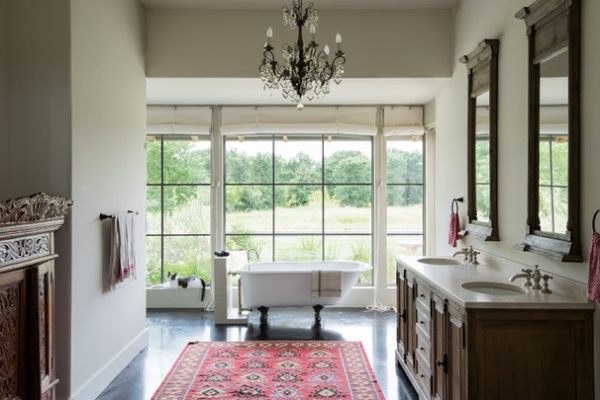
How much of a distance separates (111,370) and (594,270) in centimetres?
349

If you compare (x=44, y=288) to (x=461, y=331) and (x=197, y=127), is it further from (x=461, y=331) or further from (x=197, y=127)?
(x=197, y=127)

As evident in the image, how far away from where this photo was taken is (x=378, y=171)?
6109 millimetres

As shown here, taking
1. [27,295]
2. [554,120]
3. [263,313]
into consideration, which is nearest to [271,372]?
[263,313]

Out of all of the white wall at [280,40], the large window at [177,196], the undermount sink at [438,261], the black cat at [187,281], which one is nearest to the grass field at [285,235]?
the large window at [177,196]

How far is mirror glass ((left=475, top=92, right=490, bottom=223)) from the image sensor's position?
362cm

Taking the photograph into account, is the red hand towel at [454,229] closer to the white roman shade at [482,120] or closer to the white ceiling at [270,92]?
the white roman shade at [482,120]

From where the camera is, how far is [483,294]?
250 centimetres

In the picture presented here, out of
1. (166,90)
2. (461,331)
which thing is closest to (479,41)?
(461,331)

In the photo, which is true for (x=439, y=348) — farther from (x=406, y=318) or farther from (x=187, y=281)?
(x=187, y=281)

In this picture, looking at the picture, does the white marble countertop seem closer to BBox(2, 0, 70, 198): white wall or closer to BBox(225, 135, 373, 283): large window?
BBox(2, 0, 70, 198): white wall

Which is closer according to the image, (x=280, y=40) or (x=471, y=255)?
(x=471, y=255)

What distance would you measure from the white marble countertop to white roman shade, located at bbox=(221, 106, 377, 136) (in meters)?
2.85

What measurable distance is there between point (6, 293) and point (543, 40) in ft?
10.8

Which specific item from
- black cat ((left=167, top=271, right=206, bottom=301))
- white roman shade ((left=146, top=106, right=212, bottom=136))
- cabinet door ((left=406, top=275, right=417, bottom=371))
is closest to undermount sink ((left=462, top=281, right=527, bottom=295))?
cabinet door ((left=406, top=275, right=417, bottom=371))
